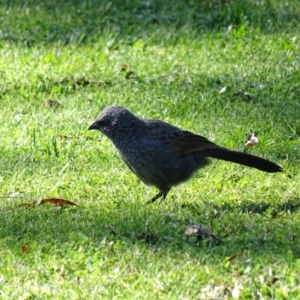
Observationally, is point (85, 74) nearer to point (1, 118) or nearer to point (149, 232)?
point (1, 118)

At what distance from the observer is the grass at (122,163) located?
615 centimetres

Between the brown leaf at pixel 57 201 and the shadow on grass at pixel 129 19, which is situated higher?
the brown leaf at pixel 57 201

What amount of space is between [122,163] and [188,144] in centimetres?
101

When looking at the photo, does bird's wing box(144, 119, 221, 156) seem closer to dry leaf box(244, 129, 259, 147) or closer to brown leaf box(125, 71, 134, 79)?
dry leaf box(244, 129, 259, 147)

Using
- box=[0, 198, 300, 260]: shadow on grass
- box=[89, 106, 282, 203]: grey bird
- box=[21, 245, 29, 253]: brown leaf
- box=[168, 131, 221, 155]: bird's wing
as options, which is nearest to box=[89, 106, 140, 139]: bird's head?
box=[89, 106, 282, 203]: grey bird

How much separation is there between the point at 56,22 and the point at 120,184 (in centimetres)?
479

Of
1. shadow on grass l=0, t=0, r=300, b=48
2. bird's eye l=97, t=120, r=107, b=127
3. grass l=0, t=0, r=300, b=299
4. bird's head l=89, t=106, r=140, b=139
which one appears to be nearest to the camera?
grass l=0, t=0, r=300, b=299

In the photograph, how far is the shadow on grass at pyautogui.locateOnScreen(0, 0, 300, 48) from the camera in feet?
39.6

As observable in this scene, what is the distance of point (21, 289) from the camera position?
6035mm

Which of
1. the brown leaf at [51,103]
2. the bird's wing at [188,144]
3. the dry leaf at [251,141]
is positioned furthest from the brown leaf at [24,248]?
the brown leaf at [51,103]

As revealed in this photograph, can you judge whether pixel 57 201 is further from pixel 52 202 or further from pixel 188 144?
pixel 188 144

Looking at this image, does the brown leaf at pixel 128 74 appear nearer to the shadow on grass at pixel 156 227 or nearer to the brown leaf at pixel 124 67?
the brown leaf at pixel 124 67

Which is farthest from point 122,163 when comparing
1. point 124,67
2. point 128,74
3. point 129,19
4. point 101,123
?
point 129,19

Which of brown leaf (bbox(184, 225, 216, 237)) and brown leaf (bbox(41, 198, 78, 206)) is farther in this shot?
brown leaf (bbox(41, 198, 78, 206))
